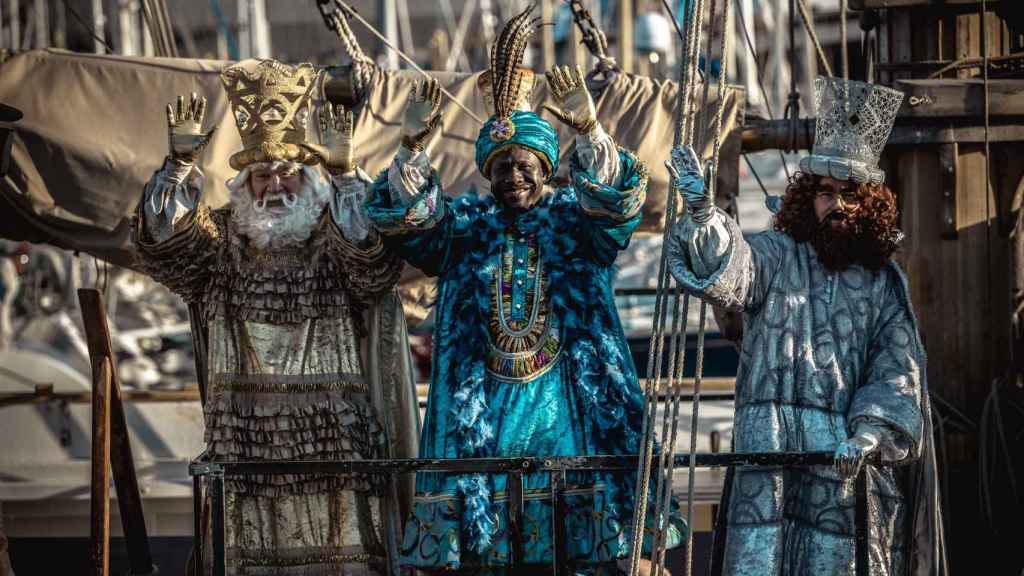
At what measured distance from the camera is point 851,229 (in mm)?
4203

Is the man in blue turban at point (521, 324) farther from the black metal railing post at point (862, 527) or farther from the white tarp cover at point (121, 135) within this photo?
the white tarp cover at point (121, 135)

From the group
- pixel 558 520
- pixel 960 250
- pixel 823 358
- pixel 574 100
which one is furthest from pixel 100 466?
pixel 960 250

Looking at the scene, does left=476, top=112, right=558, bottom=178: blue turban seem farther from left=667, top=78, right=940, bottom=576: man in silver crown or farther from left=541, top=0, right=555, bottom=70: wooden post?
left=541, top=0, right=555, bottom=70: wooden post

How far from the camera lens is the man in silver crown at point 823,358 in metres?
4.05

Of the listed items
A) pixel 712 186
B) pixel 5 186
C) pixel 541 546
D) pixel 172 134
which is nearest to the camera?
pixel 712 186

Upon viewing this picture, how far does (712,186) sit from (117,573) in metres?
3.03

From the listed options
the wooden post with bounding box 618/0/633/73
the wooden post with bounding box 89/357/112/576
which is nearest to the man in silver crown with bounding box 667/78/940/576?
the wooden post with bounding box 89/357/112/576

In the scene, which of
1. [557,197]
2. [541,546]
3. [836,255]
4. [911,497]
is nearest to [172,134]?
[557,197]

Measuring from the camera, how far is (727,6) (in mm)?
4023

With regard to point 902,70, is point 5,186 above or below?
below

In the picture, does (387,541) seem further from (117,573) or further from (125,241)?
(125,241)

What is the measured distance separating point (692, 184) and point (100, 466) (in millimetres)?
2242

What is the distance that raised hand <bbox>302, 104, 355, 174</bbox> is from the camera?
468 cm

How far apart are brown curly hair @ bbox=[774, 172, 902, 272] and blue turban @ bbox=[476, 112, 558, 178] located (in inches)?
29.2
